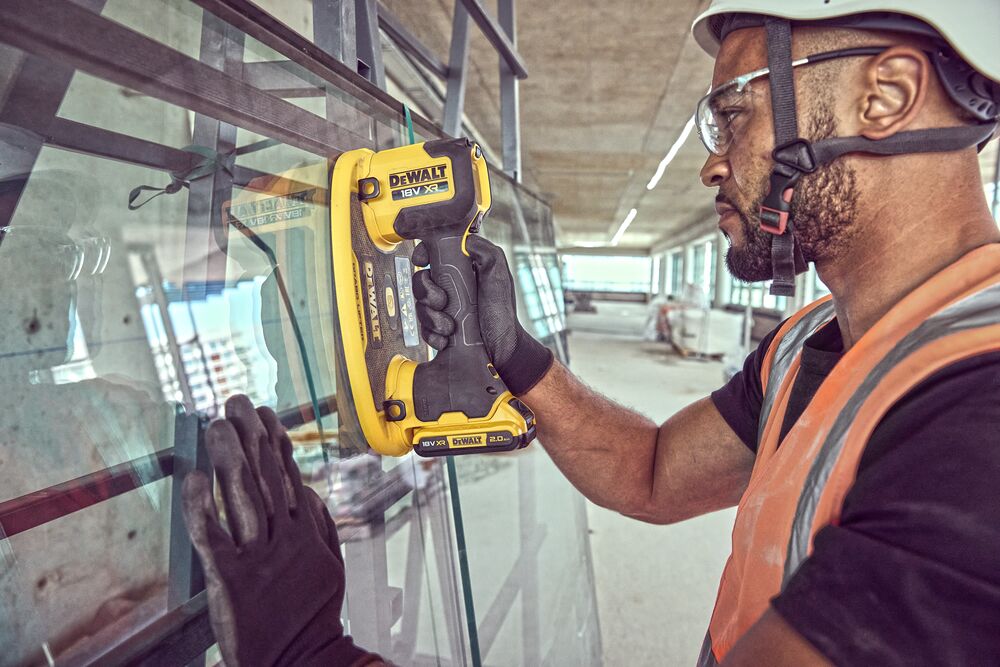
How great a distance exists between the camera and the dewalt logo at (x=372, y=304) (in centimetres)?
106

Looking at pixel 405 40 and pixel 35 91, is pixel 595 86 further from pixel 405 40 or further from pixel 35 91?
pixel 35 91

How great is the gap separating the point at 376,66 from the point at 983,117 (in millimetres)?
1252

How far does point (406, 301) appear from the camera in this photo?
4.02 ft

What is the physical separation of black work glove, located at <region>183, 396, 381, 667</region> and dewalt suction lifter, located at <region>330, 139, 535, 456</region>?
0.31 m

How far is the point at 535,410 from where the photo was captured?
52.9 inches

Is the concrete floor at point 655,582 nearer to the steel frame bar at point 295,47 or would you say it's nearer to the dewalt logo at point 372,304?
the dewalt logo at point 372,304

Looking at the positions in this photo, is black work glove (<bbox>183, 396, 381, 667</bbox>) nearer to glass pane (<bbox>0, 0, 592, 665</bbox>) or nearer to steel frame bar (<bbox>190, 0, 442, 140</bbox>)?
glass pane (<bbox>0, 0, 592, 665</bbox>)

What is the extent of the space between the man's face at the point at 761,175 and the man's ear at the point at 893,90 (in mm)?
60

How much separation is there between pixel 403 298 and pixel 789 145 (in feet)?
2.66

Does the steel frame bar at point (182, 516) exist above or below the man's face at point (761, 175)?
below

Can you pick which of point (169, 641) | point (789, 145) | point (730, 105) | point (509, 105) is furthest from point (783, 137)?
point (509, 105)

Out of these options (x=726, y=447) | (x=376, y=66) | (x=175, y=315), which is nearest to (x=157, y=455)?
(x=175, y=315)

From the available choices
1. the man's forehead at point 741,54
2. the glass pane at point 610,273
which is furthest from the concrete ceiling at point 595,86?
the glass pane at point 610,273

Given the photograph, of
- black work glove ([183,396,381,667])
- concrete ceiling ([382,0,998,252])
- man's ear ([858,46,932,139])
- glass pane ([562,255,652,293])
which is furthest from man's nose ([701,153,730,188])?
glass pane ([562,255,652,293])
